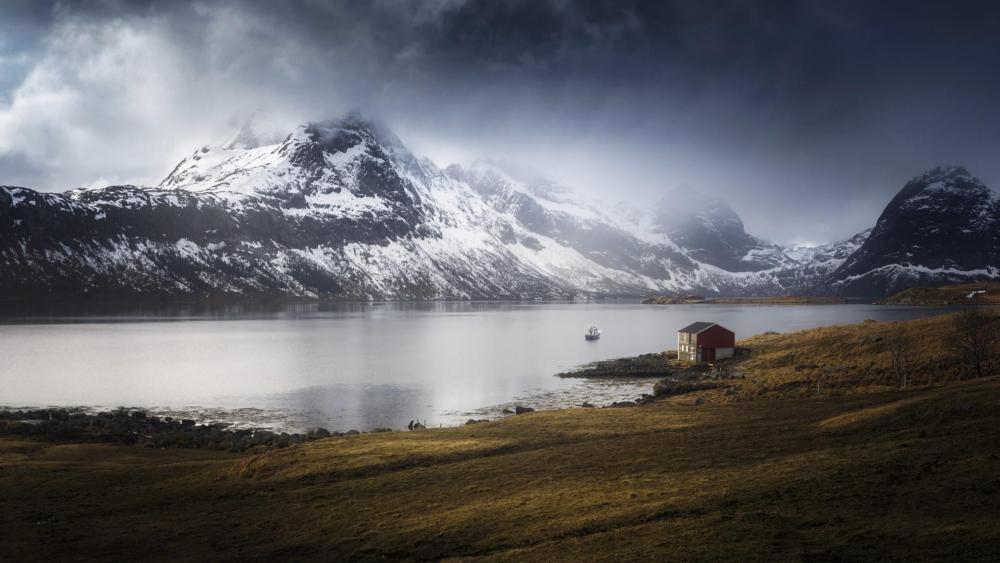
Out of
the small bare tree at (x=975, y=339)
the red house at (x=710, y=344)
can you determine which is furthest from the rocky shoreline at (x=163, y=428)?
the small bare tree at (x=975, y=339)

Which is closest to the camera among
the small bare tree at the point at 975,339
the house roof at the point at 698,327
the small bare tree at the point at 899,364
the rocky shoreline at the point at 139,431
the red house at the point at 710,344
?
the rocky shoreline at the point at 139,431

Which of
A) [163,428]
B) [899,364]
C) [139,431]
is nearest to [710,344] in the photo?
[899,364]

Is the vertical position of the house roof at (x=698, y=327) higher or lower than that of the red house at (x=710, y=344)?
higher

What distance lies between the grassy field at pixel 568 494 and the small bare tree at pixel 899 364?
1672cm

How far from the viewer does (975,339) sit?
193 ft

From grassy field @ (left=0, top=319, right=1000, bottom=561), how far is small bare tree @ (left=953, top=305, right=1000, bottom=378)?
67.2 feet

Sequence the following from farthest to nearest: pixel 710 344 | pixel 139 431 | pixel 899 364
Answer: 1. pixel 710 344
2. pixel 899 364
3. pixel 139 431

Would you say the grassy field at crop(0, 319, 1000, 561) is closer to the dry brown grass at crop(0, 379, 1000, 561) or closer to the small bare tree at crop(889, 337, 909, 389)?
the dry brown grass at crop(0, 379, 1000, 561)

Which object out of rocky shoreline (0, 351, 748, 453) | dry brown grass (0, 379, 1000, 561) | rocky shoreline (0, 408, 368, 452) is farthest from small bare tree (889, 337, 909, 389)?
rocky shoreline (0, 408, 368, 452)

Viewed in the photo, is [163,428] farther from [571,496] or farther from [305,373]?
[571,496]

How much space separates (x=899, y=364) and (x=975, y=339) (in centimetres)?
Result: 679

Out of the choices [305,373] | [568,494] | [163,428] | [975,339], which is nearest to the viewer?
[568,494]

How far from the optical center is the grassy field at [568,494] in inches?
790

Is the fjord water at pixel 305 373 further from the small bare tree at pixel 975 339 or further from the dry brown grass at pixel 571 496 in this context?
the small bare tree at pixel 975 339
